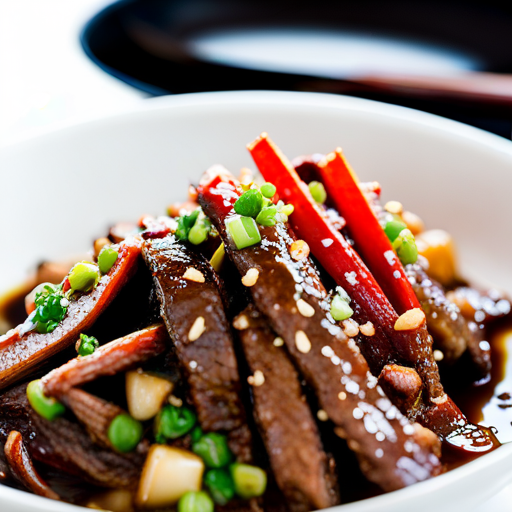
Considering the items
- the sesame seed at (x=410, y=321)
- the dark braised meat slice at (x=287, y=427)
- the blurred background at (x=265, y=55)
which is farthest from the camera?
the blurred background at (x=265, y=55)

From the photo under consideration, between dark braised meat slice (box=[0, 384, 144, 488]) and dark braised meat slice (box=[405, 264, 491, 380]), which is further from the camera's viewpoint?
dark braised meat slice (box=[405, 264, 491, 380])

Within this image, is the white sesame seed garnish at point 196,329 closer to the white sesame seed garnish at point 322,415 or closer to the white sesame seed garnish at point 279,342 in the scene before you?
the white sesame seed garnish at point 279,342

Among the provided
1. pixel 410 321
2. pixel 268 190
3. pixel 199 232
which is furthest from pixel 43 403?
pixel 410 321

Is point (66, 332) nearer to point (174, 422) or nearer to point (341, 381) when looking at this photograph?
point (174, 422)

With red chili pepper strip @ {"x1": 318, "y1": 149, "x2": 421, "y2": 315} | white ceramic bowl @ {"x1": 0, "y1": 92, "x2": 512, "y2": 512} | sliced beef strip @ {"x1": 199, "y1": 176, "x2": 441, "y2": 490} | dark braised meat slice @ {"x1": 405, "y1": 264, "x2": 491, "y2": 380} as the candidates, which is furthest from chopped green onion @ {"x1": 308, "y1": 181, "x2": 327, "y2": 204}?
white ceramic bowl @ {"x1": 0, "y1": 92, "x2": 512, "y2": 512}

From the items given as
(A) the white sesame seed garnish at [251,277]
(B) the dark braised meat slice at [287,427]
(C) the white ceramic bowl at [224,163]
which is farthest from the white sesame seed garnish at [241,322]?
(C) the white ceramic bowl at [224,163]

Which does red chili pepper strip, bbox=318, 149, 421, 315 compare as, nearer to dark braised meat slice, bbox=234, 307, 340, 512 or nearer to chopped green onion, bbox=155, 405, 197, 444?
dark braised meat slice, bbox=234, 307, 340, 512
